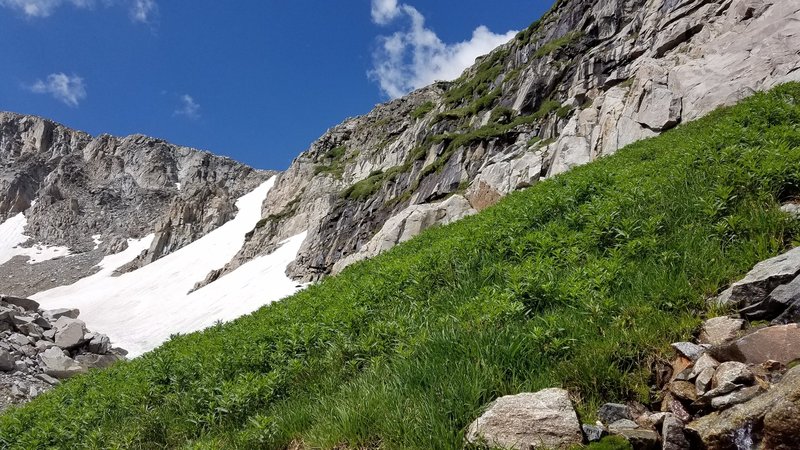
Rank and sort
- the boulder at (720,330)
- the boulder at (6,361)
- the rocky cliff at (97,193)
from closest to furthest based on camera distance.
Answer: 1. the boulder at (720,330)
2. the boulder at (6,361)
3. the rocky cliff at (97,193)

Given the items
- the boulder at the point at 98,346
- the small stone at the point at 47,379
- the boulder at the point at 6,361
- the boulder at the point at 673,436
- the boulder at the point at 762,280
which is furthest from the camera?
the boulder at the point at 98,346

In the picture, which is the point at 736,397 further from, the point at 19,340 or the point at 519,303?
the point at 19,340

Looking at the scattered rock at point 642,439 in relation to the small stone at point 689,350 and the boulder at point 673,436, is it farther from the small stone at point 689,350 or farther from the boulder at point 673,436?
the small stone at point 689,350

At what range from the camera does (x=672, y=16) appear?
33.6m

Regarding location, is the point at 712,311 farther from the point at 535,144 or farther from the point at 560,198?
the point at 535,144

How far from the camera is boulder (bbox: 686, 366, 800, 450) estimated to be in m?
2.61

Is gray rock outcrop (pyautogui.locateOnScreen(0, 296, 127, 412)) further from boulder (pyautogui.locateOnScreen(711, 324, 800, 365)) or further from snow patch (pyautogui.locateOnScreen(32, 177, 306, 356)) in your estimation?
boulder (pyautogui.locateOnScreen(711, 324, 800, 365))

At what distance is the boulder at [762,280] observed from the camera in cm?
417

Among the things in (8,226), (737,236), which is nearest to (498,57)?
(737,236)

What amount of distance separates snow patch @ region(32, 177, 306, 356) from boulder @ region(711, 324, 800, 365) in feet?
123

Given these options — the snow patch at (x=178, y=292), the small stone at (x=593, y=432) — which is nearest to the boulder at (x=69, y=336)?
the snow patch at (x=178, y=292)

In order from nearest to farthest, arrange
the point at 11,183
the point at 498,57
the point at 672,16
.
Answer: the point at 672,16 < the point at 498,57 < the point at 11,183

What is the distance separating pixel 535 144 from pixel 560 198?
26.2m

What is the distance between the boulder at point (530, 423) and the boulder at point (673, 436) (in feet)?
1.81
